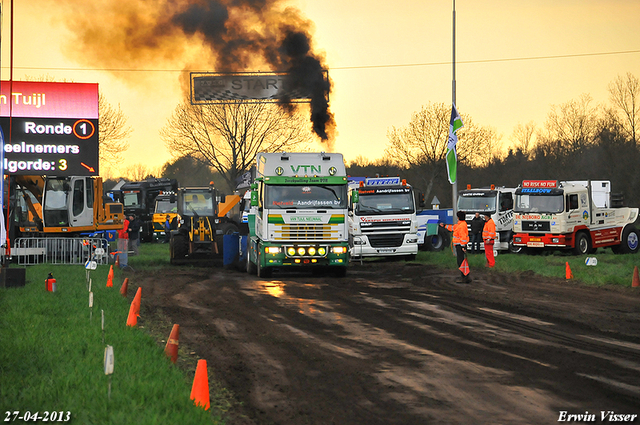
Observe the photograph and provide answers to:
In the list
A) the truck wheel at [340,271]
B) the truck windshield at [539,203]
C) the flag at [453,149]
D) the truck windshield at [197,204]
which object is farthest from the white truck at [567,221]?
the truck windshield at [197,204]

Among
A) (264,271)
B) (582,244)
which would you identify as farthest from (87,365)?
(582,244)

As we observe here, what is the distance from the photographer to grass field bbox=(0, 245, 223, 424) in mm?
6543

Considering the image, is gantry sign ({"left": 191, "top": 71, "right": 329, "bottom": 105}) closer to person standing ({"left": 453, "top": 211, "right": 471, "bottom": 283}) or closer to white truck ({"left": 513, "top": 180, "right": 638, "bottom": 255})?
white truck ({"left": 513, "top": 180, "right": 638, "bottom": 255})

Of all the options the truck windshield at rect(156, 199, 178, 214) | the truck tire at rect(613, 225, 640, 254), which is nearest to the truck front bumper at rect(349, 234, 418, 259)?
the truck tire at rect(613, 225, 640, 254)

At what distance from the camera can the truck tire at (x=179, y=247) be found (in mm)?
25969

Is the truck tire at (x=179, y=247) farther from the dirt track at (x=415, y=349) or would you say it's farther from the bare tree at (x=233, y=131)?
the bare tree at (x=233, y=131)

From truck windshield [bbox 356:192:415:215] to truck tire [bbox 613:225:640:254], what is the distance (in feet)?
31.3

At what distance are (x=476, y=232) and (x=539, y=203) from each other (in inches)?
117

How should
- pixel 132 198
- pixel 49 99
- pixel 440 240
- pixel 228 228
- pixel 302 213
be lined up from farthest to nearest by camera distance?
pixel 132 198, pixel 440 240, pixel 228 228, pixel 49 99, pixel 302 213

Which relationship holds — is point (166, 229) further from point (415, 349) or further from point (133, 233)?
point (415, 349)

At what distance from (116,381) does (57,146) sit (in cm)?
1565

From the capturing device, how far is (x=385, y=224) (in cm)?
2680

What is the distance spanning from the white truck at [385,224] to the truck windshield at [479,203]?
5.86 m

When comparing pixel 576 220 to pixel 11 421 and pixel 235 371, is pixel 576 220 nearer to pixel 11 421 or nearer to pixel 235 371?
pixel 235 371
